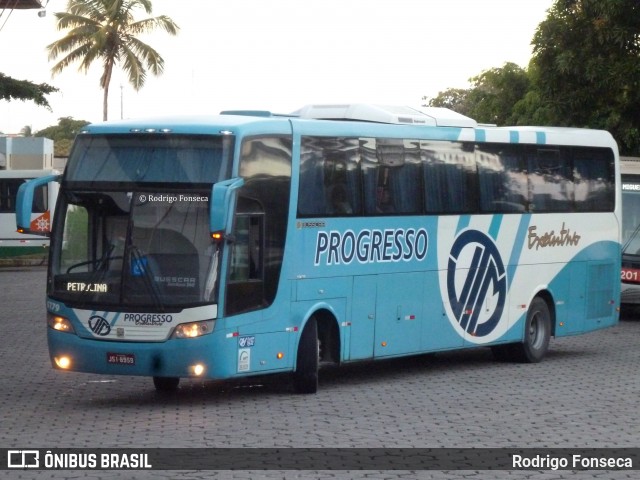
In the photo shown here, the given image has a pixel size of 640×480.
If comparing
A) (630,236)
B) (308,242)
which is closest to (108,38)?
(630,236)

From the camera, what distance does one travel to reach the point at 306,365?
48.4ft

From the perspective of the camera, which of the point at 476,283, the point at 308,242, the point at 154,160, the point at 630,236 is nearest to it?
the point at 154,160

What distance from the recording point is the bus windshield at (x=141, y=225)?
1344 centimetres

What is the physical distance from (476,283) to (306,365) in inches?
154

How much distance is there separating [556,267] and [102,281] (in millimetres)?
8094

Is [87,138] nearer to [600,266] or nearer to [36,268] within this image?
[600,266]

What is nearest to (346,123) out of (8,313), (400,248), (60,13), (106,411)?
(400,248)

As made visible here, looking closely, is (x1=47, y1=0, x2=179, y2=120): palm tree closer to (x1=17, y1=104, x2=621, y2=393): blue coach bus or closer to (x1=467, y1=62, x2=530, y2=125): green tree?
(x1=467, y1=62, x2=530, y2=125): green tree

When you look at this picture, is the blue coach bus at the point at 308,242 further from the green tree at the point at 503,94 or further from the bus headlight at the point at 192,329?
the green tree at the point at 503,94

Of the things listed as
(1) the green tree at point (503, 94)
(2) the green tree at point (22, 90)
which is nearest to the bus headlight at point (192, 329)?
(2) the green tree at point (22, 90)

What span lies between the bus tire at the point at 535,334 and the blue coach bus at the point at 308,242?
3cm

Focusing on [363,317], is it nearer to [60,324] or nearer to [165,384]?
[165,384]

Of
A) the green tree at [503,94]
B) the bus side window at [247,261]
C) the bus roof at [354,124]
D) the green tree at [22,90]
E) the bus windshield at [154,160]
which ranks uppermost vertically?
the green tree at [503,94]

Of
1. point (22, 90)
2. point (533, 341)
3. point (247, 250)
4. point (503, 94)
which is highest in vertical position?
point (503, 94)
